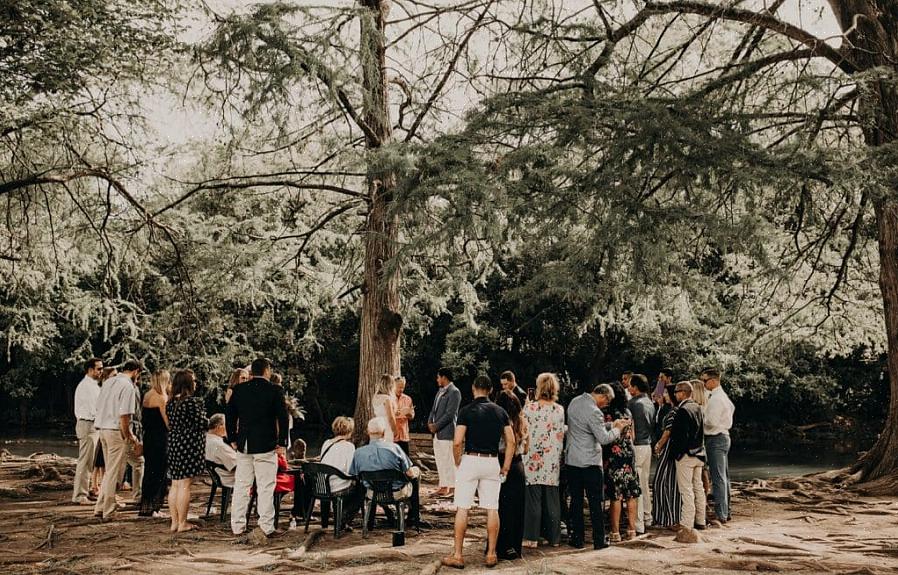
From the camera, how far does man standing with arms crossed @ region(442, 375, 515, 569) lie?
6.80 meters

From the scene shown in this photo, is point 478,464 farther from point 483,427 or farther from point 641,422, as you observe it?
point 641,422

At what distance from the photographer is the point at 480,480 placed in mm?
6879

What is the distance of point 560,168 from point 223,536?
487cm

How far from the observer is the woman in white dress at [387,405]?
32.6ft

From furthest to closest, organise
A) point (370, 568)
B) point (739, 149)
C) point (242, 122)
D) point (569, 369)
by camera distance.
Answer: point (569, 369) → point (242, 122) → point (739, 149) → point (370, 568)

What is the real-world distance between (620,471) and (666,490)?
1.01 m

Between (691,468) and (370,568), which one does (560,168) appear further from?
(370,568)

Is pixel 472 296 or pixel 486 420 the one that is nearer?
pixel 486 420

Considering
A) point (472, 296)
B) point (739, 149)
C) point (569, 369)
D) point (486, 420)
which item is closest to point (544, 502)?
point (486, 420)

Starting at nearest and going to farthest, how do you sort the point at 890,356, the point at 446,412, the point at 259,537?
the point at 259,537
the point at 446,412
the point at 890,356

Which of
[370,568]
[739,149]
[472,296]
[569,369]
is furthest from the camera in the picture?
[569,369]

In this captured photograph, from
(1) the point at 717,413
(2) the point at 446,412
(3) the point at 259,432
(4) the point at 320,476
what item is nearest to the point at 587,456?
(1) the point at 717,413

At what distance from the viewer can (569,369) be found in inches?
1123

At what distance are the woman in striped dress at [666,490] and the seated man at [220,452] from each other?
4486 millimetres
